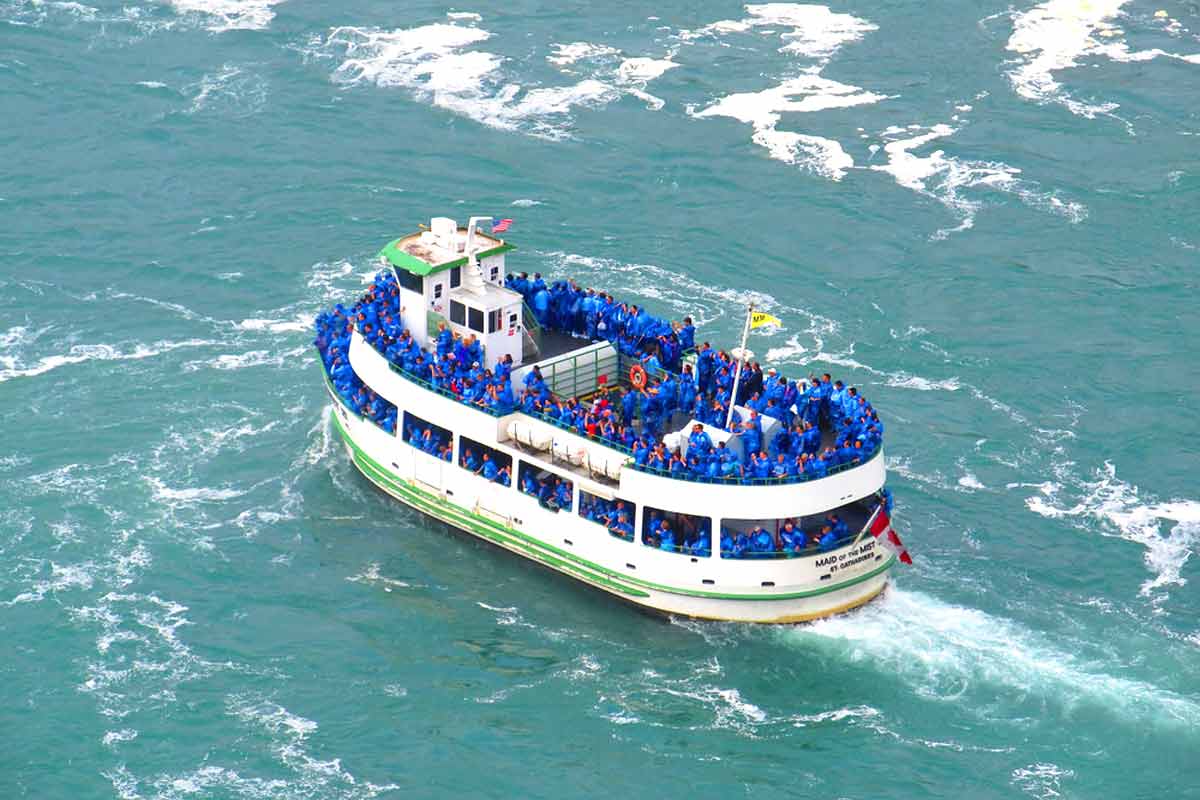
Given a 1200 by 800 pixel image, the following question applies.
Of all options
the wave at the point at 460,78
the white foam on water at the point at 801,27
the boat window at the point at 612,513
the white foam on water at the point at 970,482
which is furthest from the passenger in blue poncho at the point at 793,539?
the white foam on water at the point at 801,27

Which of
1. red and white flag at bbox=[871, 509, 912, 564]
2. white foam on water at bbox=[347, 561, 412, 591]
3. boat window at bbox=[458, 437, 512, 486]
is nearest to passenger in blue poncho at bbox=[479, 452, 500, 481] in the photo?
boat window at bbox=[458, 437, 512, 486]

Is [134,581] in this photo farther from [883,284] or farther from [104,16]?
[104,16]

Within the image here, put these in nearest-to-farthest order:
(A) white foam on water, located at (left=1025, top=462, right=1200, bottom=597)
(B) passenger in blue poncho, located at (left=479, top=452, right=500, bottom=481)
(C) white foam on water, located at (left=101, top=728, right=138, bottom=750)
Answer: (C) white foam on water, located at (left=101, top=728, right=138, bottom=750) < (B) passenger in blue poncho, located at (left=479, top=452, right=500, bottom=481) < (A) white foam on water, located at (left=1025, top=462, right=1200, bottom=597)

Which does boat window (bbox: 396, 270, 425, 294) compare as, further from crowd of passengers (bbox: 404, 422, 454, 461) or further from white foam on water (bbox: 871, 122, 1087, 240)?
white foam on water (bbox: 871, 122, 1087, 240)

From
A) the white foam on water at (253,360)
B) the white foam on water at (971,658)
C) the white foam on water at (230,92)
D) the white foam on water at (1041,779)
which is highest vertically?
the white foam on water at (230,92)

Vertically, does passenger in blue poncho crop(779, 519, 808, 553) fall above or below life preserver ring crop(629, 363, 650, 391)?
below

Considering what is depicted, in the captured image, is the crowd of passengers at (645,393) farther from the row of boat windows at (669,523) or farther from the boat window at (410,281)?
the row of boat windows at (669,523)
